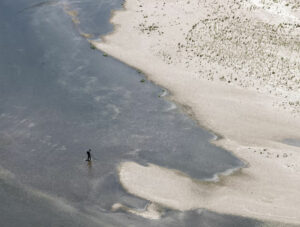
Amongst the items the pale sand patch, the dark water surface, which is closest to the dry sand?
the pale sand patch

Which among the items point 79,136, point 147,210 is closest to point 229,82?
point 79,136

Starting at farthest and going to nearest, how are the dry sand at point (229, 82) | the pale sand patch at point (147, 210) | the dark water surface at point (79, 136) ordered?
the dry sand at point (229, 82), the dark water surface at point (79, 136), the pale sand patch at point (147, 210)

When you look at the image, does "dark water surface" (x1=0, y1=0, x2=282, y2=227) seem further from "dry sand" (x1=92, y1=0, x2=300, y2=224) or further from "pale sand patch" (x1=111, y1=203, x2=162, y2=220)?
"dry sand" (x1=92, y1=0, x2=300, y2=224)

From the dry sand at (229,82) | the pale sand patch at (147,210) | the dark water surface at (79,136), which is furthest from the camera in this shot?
the dry sand at (229,82)

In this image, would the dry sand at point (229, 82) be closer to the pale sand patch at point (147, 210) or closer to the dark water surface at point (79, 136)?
the pale sand patch at point (147, 210)

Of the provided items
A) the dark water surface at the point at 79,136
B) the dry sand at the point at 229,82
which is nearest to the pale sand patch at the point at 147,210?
the dark water surface at the point at 79,136

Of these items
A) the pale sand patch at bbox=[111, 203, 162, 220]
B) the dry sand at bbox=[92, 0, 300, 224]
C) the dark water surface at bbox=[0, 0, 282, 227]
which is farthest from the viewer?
the dry sand at bbox=[92, 0, 300, 224]
